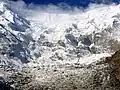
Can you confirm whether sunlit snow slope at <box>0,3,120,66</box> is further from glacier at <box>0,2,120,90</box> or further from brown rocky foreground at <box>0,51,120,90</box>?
brown rocky foreground at <box>0,51,120,90</box>

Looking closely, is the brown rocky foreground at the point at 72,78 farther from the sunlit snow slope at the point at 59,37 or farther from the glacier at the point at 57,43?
the sunlit snow slope at the point at 59,37

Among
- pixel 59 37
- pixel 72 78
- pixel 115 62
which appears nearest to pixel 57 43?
pixel 59 37

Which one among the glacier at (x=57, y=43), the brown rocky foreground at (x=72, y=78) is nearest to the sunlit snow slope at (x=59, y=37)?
the glacier at (x=57, y=43)

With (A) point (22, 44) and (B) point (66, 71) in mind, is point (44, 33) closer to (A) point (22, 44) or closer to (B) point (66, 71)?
A: (A) point (22, 44)

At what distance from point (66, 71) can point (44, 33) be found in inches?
637

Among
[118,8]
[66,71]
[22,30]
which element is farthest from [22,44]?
[118,8]

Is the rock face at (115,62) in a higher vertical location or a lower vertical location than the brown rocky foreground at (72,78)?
higher

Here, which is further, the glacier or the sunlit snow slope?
the sunlit snow slope

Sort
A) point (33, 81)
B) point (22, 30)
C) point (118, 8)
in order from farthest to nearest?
point (118, 8) → point (22, 30) → point (33, 81)

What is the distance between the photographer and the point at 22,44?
242 feet

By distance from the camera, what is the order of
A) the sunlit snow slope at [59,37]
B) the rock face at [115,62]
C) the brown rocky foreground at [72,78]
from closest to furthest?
the brown rocky foreground at [72,78], the rock face at [115,62], the sunlit snow slope at [59,37]

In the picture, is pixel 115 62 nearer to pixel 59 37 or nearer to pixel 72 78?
pixel 72 78

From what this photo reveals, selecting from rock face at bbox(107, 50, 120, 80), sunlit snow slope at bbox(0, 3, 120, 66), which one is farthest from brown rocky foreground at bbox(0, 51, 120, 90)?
sunlit snow slope at bbox(0, 3, 120, 66)

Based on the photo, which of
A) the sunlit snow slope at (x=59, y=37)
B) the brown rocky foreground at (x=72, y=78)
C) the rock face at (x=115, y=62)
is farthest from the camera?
the sunlit snow slope at (x=59, y=37)
